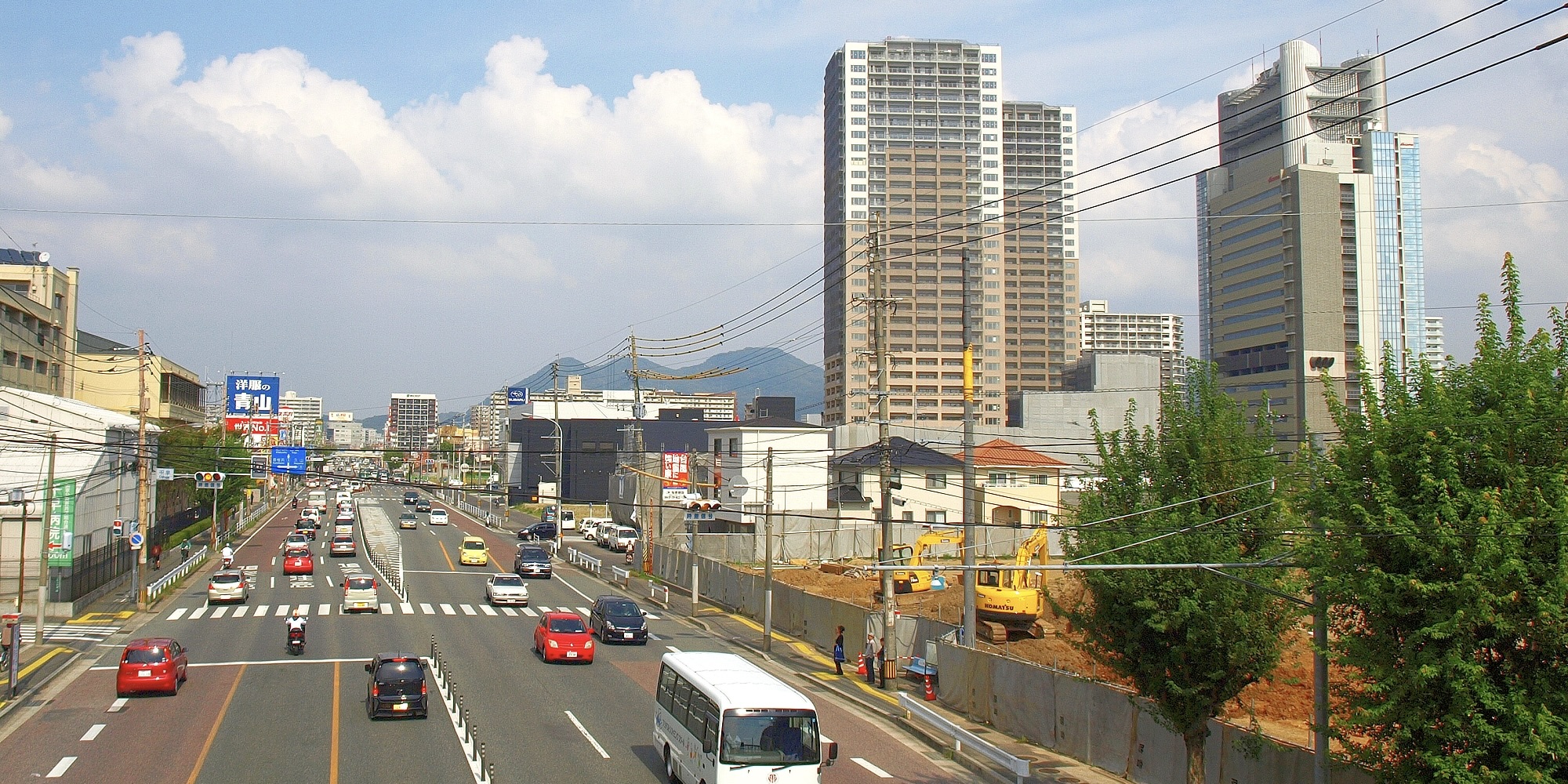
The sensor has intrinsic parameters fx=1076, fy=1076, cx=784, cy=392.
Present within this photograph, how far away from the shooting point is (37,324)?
74688 mm

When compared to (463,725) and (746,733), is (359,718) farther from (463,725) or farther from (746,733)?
(746,733)

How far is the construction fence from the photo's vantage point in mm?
17688

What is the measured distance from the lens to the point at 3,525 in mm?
46188

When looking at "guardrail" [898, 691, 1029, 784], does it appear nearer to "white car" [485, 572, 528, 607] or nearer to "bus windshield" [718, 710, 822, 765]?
"bus windshield" [718, 710, 822, 765]

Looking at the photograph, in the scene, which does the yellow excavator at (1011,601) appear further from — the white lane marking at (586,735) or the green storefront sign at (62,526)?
the green storefront sign at (62,526)

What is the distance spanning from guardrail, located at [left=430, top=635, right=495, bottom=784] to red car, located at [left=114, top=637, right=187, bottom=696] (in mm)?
6699

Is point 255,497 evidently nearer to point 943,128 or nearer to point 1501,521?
point 943,128

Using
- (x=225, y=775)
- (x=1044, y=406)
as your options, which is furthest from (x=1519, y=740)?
(x=1044, y=406)

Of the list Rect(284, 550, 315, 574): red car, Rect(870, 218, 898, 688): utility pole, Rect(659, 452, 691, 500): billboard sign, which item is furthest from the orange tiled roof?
Rect(284, 550, 315, 574): red car

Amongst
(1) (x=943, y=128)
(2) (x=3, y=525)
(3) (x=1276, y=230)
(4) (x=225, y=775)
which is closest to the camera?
(4) (x=225, y=775)

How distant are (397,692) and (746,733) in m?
11.4

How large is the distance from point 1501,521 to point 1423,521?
0.79 m

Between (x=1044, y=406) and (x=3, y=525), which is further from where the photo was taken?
(x=1044, y=406)

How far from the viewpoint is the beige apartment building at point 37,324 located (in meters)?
67.5
